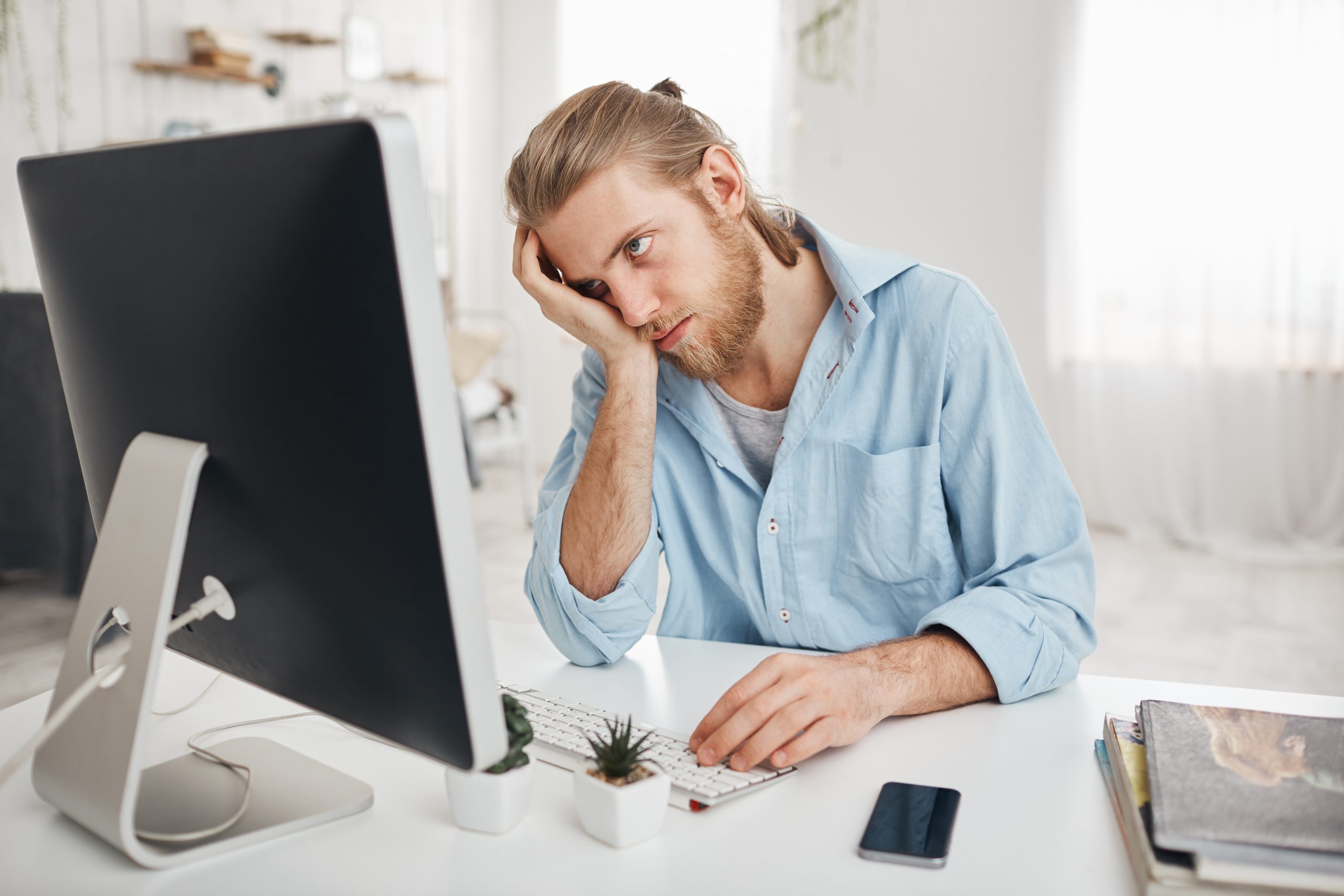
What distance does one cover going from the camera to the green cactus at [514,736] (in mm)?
666

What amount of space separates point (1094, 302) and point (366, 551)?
3959 millimetres

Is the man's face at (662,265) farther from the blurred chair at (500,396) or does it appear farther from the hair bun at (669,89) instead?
the blurred chair at (500,396)

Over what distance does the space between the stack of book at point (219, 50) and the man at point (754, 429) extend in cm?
323

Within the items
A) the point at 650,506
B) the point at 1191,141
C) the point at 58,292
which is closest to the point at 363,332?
the point at 58,292

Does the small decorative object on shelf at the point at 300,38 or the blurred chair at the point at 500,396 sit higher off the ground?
the small decorative object on shelf at the point at 300,38

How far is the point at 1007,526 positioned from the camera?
104 cm

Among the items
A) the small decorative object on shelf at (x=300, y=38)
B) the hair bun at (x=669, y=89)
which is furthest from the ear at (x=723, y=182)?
the small decorative object on shelf at (x=300, y=38)

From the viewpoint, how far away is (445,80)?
481 centimetres

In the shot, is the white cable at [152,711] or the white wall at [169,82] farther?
the white wall at [169,82]

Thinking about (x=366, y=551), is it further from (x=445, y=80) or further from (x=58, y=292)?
(x=445, y=80)

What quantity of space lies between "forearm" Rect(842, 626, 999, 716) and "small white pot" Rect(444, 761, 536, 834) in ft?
1.02

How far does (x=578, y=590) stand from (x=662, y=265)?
391mm

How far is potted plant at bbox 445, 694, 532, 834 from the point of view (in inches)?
26.1

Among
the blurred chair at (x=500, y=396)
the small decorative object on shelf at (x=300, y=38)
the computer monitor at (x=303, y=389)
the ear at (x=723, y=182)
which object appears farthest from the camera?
the small decorative object on shelf at (x=300, y=38)
